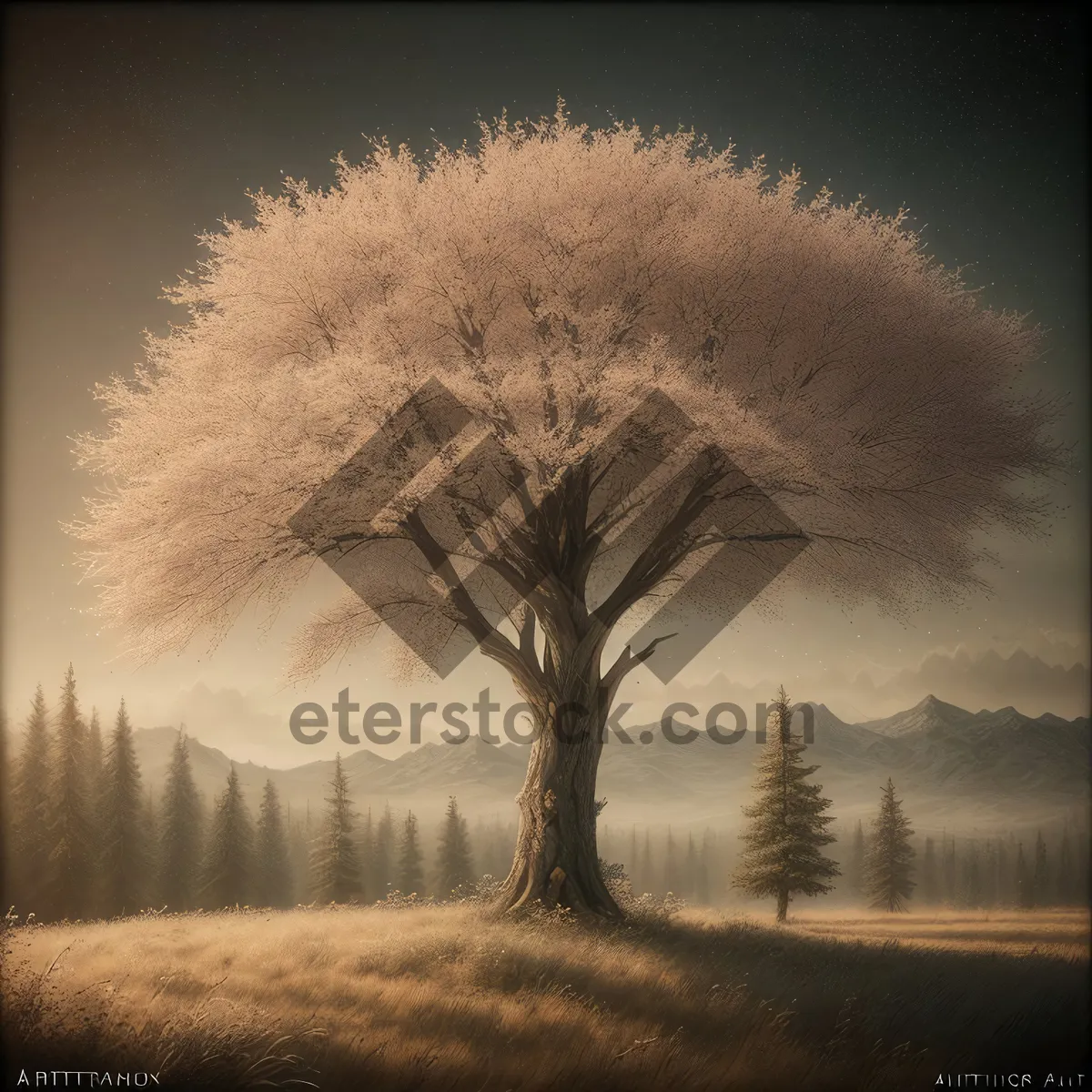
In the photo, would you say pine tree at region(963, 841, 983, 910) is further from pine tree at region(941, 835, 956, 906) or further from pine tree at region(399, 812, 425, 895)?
pine tree at region(399, 812, 425, 895)

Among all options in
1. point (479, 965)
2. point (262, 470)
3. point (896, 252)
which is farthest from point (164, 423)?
point (896, 252)

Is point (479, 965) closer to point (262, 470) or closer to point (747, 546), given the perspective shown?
point (262, 470)

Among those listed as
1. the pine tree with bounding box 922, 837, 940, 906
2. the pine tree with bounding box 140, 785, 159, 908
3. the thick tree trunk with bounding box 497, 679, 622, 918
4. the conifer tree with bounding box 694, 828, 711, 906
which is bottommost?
the conifer tree with bounding box 694, 828, 711, 906

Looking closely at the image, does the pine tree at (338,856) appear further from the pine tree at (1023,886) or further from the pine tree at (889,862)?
the pine tree at (1023,886)

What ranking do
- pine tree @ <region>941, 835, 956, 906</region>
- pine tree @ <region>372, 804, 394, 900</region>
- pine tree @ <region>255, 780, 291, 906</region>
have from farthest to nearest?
pine tree @ <region>941, 835, 956, 906</region>
pine tree @ <region>372, 804, 394, 900</region>
pine tree @ <region>255, 780, 291, 906</region>

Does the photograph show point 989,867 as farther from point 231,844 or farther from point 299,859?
point 231,844

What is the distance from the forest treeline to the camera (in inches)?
966

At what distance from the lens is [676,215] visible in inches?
488

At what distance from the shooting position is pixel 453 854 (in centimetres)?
3550

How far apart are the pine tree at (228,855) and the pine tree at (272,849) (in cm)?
311

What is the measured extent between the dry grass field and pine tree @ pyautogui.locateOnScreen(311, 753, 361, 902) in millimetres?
16604

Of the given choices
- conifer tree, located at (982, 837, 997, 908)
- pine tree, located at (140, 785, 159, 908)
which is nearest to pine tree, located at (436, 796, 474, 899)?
pine tree, located at (140, 785, 159, 908)

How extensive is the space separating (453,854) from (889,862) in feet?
52.1

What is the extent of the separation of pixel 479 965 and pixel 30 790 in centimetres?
2018
